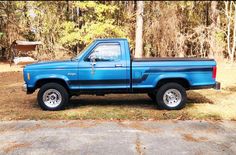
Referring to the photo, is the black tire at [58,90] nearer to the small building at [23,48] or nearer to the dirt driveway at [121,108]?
the dirt driveway at [121,108]

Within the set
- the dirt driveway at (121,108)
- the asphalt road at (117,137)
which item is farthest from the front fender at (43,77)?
the asphalt road at (117,137)

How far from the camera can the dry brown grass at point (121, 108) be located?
8.81 metres

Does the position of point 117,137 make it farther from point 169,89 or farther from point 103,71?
point 169,89

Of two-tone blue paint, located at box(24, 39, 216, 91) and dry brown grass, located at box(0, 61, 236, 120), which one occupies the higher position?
two-tone blue paint, located at box(24, 39, 216, 91)

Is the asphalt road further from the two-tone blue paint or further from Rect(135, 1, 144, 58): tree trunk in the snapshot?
Rect(135, 1, 144, 58): tree trunk

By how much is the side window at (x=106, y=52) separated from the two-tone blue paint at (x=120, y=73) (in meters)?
0.11

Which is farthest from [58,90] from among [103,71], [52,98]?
[103,71]

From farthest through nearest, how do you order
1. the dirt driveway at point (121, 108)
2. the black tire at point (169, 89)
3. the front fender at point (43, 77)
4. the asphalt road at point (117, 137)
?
the black tire at point (169, 89)
the front fender at point (43, 77)
the dirt driveway at point (121, 108)
the asphalt road at point (117, 137)

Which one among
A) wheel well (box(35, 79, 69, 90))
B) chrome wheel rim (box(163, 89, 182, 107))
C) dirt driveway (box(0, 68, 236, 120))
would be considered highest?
wheel well (box(35, 79, 69, 90))

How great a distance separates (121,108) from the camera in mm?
9750

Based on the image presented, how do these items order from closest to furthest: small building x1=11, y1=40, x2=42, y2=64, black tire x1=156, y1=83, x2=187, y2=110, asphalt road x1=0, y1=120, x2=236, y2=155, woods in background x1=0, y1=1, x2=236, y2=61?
1. asphalt road x1=0, y1=120, x2=236, y2=155
2. black tire x1=156, y1=83, x2=187, y2=110
3. small building x1=11, y1=40, x2=42, y2=64
4. woods in background x1=0, y1=1, x2=236, y2=61

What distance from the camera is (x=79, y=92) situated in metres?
9.59

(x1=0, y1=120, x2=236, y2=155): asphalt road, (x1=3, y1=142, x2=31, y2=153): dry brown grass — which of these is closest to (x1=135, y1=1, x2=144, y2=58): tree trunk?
(x1=0, y1=120, x2=236, y2=155): asphalt road

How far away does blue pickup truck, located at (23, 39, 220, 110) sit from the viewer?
9.31m
